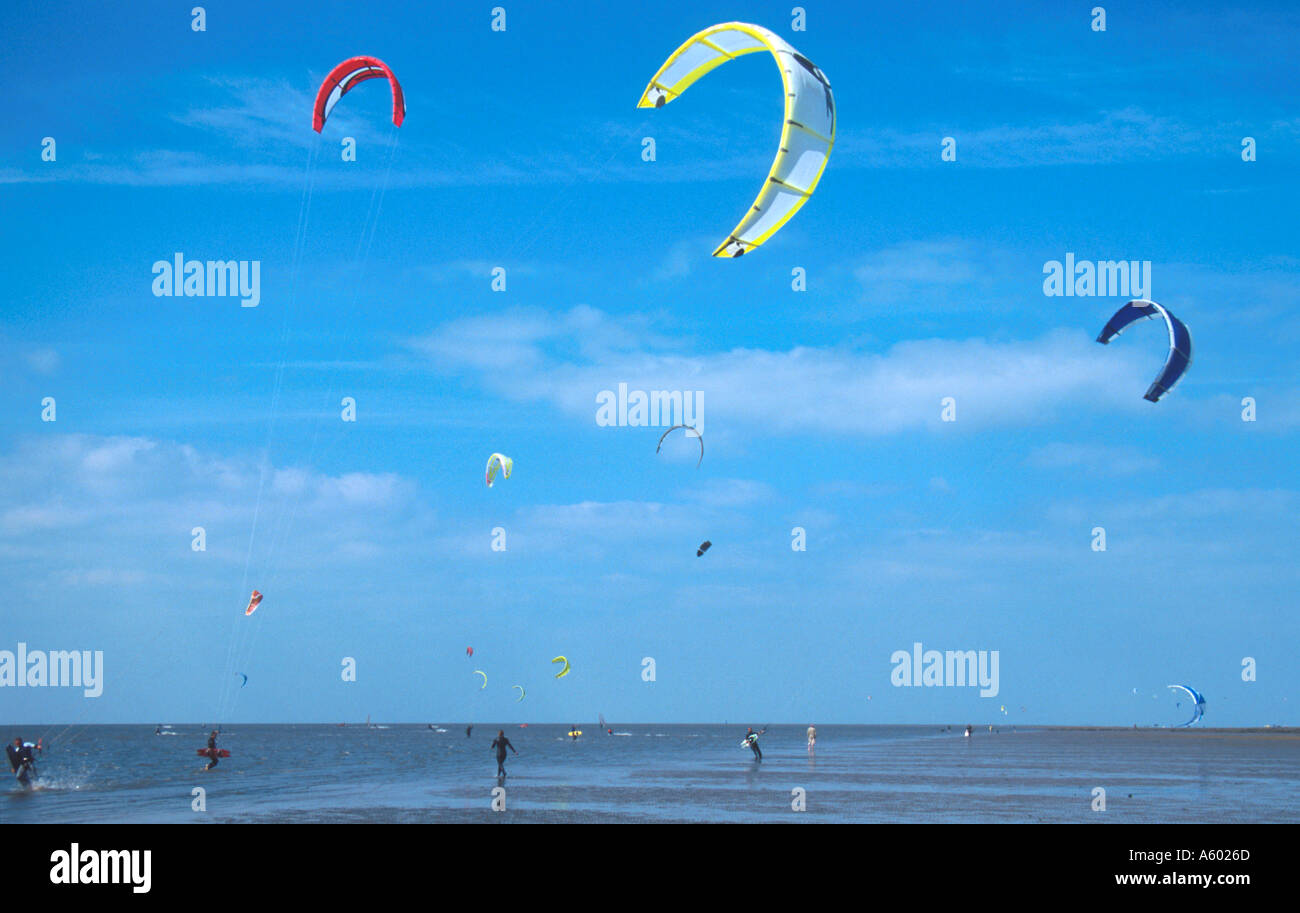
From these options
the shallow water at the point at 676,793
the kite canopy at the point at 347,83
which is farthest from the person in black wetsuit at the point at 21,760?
the kite canopy at the point at 347,83

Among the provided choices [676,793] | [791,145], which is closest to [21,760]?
[676,793]

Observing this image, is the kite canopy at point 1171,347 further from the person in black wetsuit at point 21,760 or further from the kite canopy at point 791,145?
the person in black wetsuit at point 21,760

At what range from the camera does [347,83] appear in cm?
2269

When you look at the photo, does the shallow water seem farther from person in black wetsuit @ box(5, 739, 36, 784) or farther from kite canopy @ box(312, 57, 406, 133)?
kite canopy @ box(312, 57, 406, 133)

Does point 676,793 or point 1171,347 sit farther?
point 1171,347

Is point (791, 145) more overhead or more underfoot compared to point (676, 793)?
more overhead

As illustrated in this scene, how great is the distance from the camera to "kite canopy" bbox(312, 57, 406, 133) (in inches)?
832

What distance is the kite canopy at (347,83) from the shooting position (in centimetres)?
2114

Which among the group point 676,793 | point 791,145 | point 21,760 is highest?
point 791,145

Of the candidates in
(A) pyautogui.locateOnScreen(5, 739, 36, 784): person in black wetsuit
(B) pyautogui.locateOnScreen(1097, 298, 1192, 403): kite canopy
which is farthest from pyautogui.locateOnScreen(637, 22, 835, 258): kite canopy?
(A) pyautogui.locateOnScreen(5, 739, 36, 784): person in black wetsuit

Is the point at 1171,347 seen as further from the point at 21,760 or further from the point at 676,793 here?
the point at 21,760
